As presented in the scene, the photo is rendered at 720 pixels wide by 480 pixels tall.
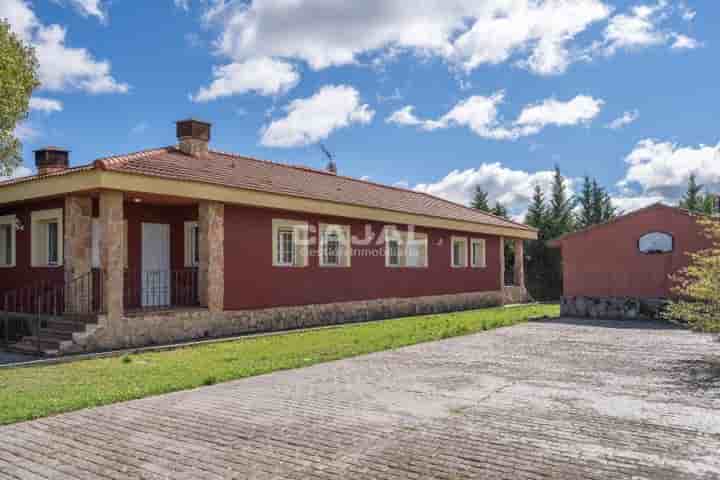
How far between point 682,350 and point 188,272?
37.2ft

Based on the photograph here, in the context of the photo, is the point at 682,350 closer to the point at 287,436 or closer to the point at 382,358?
the point at 382,358

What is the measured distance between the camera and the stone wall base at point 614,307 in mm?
18656

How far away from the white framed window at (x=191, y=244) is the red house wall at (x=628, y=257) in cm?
1248

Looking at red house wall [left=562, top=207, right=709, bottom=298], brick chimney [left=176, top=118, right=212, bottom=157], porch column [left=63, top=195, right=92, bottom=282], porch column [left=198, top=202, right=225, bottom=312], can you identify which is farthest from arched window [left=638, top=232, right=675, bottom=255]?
porch column [left=63, top=195, right=92, bottom=282]

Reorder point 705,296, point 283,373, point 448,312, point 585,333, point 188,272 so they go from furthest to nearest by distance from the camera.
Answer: point 448,312, point 188,272, point 585,333, point 705,296, point 283,373

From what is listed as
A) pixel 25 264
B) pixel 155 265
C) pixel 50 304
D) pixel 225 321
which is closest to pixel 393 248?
pixel 225 321

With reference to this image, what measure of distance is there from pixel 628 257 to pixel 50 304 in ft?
55.2

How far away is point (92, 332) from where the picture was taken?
1232cm

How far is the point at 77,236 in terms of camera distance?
553 inches

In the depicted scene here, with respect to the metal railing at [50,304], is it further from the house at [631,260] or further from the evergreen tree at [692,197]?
the evergreen tree at [692,197]

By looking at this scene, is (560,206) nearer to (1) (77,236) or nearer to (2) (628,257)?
(2) (628,257)

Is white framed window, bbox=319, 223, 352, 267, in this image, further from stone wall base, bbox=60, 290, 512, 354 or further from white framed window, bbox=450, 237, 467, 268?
white framed window, bbox=450, 237, 467, 268

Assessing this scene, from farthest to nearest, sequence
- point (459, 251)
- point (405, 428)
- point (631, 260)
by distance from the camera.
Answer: point (459, 251), point (631, 260), point (405, 428)

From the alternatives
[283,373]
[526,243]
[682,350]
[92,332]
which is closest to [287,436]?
[283,373]
